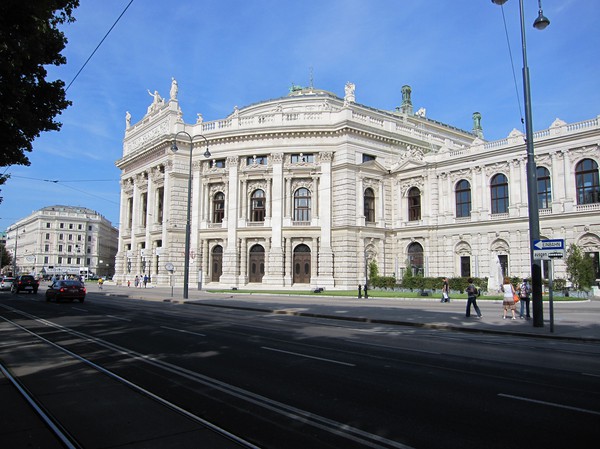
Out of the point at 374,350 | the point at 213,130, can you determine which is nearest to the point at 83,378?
the point at 374,350

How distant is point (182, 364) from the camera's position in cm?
957

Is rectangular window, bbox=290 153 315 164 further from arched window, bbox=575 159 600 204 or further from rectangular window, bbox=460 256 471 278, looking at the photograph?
arched window, bbox=575 159 600 204

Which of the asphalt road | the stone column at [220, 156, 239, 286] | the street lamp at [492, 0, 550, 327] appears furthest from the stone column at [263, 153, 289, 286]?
the asphalt road

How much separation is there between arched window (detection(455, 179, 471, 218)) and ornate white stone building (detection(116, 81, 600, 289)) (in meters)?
0.10

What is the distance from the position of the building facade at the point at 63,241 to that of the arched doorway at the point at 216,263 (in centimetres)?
8250

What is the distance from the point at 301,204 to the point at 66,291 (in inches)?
1023

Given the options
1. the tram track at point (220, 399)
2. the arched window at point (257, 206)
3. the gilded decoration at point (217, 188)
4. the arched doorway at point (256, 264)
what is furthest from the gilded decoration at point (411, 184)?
the tram track at point (220, 399)

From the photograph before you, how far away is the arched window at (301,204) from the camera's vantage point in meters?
50.4

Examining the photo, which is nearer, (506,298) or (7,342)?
(7,342)

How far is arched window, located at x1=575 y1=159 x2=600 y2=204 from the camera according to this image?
124 feet

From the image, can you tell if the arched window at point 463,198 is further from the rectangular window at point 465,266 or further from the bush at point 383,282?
the bush at point 383,282

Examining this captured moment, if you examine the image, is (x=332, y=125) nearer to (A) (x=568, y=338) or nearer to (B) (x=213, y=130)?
(B) (x=213, y=130)

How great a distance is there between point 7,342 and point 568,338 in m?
16.3

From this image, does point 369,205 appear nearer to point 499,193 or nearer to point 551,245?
point 499,193
